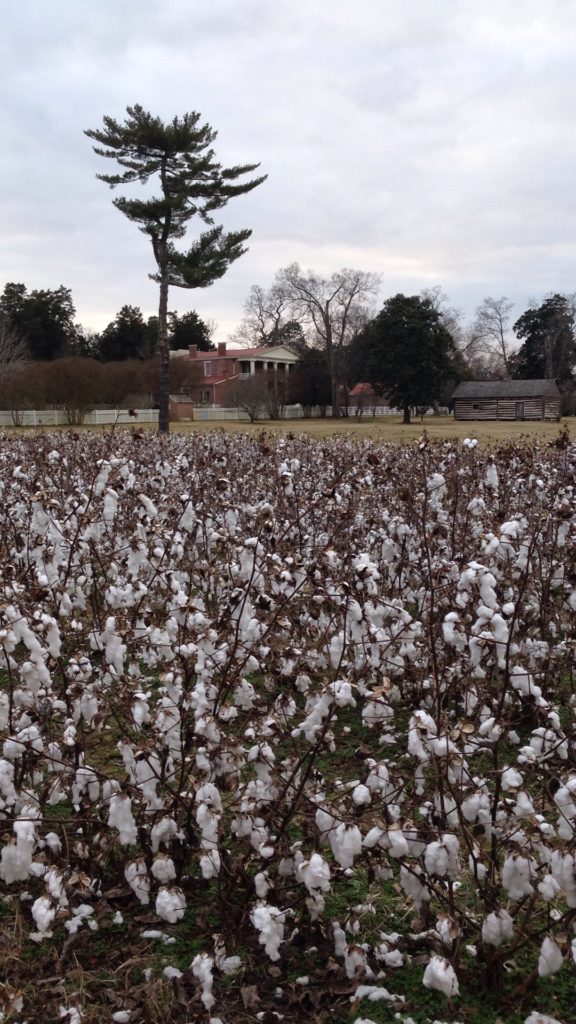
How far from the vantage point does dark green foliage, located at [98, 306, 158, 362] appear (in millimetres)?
63875

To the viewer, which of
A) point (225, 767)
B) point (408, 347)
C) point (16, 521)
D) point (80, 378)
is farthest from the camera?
point (408, 347)

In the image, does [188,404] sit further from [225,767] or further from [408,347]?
[225,767]

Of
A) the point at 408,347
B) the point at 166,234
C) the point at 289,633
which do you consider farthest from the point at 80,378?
the point at 289,633

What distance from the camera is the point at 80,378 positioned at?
3850 cm

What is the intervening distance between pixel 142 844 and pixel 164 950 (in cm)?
35

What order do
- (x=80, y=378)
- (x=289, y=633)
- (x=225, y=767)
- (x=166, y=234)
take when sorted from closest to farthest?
(x=225, y=767) < (x=289, y=633) < (x=166, y=234) < (x=80, y=378)

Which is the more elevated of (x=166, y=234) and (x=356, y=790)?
(x=166, y=234)

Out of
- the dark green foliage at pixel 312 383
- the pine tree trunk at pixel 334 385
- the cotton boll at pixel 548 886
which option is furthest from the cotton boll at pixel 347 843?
the dark green foliage at pixel 312 383

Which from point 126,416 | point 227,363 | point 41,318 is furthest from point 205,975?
point 227,363

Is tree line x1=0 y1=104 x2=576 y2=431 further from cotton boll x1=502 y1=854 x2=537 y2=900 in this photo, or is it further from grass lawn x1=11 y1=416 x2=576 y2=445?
cotton boll x1=502 y1=854 x2=537 y2=900

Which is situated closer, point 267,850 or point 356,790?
point 356,790

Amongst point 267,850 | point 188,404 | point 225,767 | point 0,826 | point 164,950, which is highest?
point 188,404

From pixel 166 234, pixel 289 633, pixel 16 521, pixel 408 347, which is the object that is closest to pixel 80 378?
pixel 166 234

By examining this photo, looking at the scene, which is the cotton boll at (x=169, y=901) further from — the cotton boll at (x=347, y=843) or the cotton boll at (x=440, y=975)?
the cotton boll at (x=440, y=975)
